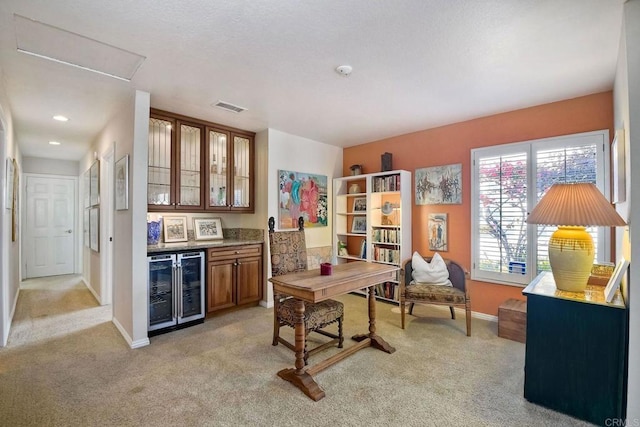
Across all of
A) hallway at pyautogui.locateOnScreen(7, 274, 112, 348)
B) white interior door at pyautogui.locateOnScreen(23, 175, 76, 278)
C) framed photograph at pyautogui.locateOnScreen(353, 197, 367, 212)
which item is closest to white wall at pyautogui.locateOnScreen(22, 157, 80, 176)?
white interior door at pyautogui.locateOnScreen(23, 175, 76, 278)

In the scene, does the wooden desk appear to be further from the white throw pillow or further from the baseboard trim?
the baseboard trim

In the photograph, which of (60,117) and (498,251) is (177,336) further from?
(498,251)

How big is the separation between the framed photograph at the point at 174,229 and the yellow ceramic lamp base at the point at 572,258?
3.89 metres

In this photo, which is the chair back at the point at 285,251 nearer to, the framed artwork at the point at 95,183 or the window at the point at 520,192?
the window at the point at 520,192

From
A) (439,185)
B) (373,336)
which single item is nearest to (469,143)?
(439,185)

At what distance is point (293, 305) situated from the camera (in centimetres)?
262

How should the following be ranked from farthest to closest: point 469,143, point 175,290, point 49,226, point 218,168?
point 49,226 < point 218,168 < point 469,143 < point 175,290

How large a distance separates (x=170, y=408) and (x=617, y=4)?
371 cm

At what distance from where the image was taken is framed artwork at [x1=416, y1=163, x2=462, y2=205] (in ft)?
12.8

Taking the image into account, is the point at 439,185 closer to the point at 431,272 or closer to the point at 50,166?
the point at 431,272

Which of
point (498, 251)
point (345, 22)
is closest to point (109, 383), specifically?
point (345, 22)

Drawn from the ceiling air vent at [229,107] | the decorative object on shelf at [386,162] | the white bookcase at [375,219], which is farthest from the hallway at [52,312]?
the decorative object on shelf at [386,162]

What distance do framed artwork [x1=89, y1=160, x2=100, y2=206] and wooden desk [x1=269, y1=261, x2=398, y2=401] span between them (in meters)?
3.56

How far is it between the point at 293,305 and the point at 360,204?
263cm
